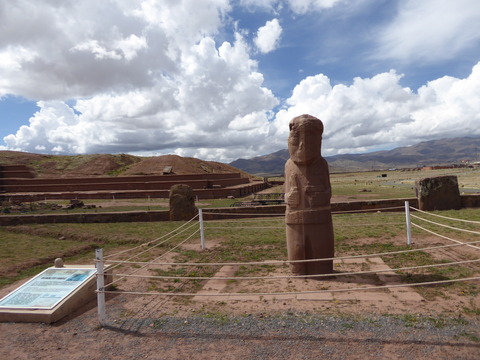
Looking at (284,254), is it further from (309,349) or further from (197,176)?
(197,176)

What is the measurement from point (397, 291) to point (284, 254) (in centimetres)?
320

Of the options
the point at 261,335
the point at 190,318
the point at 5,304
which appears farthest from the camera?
the point at 5,304

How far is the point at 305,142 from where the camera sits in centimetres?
617

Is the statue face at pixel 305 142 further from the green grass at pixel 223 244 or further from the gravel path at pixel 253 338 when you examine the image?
the gravel path at pixel 253 338

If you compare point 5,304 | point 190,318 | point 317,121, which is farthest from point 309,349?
point 5,304

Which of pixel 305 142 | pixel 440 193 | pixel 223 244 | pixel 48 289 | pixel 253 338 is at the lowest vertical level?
pixel 253 338

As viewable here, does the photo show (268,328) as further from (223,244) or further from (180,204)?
(180,204)

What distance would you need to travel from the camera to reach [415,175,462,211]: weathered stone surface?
1272 centimetres

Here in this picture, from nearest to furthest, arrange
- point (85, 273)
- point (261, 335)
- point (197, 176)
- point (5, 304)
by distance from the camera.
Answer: point (261, 335) → point (5, 304) → point (85, 273) → point (197, 176)

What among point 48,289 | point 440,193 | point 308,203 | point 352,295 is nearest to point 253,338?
point 352,295

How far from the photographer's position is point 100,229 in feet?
39.7

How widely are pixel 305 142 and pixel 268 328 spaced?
3343 mm

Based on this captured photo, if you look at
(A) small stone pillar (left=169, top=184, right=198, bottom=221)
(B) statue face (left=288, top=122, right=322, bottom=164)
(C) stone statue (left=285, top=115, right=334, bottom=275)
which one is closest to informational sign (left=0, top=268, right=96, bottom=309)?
(C) stone statue (left=285, top=115, right=334, bottom=275)

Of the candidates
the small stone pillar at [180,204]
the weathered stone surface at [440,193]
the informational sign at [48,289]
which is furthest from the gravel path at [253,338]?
the weathered stone surface at [440,193]
